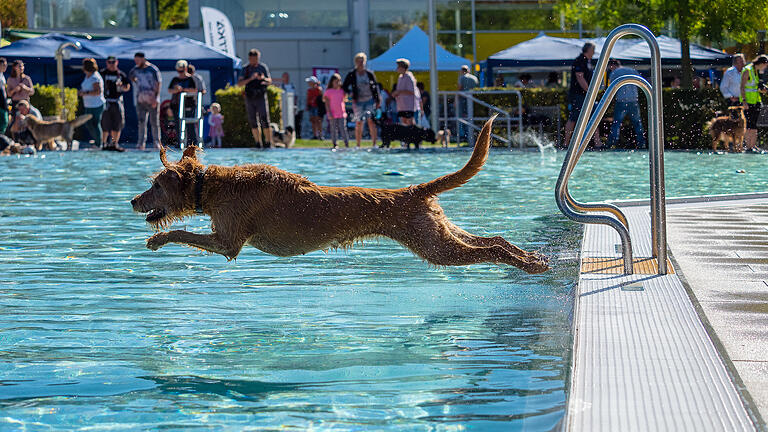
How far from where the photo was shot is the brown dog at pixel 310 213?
5.42 metres

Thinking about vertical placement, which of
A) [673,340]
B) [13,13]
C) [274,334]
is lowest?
[274,334]

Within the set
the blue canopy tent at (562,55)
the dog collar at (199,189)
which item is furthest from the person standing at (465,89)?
the dog collar at (199,189)

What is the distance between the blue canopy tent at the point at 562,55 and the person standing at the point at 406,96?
6662 mm

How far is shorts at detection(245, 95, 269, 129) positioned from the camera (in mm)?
19062

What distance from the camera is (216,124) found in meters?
22.7

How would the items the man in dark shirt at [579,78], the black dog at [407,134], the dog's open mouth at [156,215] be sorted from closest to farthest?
the dog's open mouth at [156,215] → the man in dark shirt at [579,78] → the black dog at [407,134]

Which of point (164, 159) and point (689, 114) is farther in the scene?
point (689, 114)

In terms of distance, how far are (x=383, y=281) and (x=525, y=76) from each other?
2413 cm

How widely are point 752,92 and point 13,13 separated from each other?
1488 inches

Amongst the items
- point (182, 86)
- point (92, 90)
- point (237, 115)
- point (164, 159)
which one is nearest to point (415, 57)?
point (237, 115)

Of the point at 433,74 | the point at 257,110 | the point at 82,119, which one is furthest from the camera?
the point at 433,74

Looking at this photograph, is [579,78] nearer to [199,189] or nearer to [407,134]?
[407,134]

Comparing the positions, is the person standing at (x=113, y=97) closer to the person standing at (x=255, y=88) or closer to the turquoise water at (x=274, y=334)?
the person standing at (x=255, y=88)

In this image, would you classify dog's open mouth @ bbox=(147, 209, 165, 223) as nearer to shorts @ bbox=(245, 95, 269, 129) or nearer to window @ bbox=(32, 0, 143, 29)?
shorts @ bbox=(245, 95, 269, 129)
